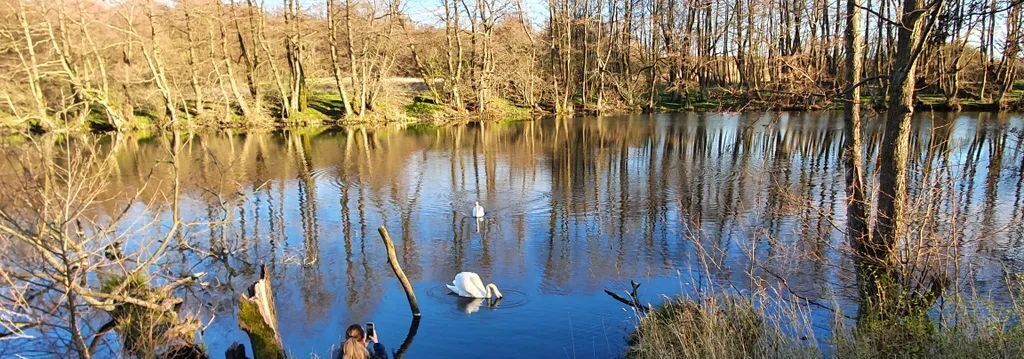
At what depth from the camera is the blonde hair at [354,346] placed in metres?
6.44

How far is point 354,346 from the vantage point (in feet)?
21.2

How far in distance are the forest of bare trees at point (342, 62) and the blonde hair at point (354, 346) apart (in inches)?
641

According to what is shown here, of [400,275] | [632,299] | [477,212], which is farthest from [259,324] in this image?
[477,212]

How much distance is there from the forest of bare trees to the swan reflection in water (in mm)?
13952

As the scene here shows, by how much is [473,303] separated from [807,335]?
425cm

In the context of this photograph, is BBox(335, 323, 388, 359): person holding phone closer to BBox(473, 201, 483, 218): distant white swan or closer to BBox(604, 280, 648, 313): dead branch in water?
BBox(604, 280, 648, 313): dead branch in water

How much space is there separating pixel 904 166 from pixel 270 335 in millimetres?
6732

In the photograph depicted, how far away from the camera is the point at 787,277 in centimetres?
918

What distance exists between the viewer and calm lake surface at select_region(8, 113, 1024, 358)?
316 inches

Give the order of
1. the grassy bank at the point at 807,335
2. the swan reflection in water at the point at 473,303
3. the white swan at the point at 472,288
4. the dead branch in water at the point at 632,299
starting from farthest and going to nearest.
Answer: the white swan at the point at 472,288
the swan reflection in water at the point at 473,303
the dead branch in water at the point at 632,299
the grassy bank at the point at 807,335

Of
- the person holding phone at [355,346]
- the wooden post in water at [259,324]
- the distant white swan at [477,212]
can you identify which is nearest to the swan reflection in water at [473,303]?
the person holding phone at [355,346]

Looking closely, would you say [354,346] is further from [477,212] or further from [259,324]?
[477,212]

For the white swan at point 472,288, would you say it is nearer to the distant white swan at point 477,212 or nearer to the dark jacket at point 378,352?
the dark jacket at point 378,352

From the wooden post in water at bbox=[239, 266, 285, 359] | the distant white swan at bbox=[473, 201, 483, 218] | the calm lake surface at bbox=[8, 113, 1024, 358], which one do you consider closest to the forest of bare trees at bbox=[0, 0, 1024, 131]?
the calm lake surface at bbox=[8, 113, 1024, 358]
